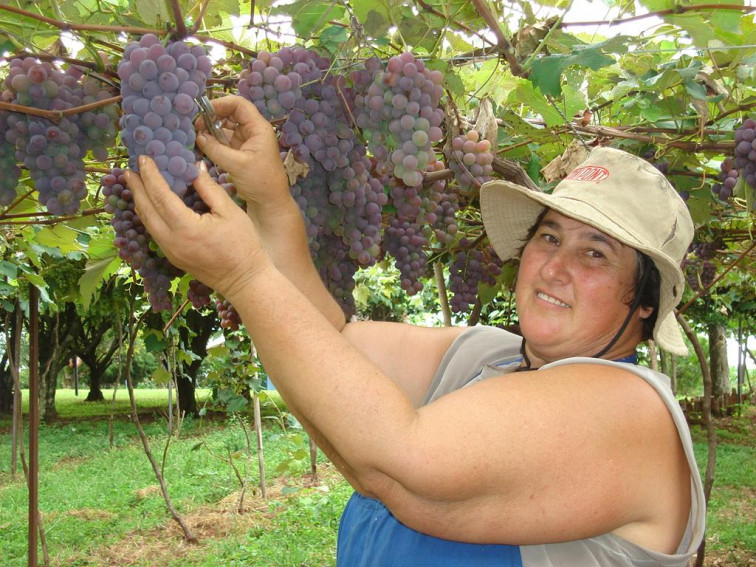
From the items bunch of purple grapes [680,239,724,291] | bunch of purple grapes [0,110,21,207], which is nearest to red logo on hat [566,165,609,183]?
Answer: bunch of purple grapes [0,110,21,207]

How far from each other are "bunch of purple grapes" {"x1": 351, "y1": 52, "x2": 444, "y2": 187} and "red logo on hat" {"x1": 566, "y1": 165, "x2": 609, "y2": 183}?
374mm

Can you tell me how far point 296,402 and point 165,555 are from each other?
549 cm

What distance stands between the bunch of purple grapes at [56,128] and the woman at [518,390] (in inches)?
14.4

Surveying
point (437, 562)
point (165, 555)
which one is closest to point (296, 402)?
point (437, 562)

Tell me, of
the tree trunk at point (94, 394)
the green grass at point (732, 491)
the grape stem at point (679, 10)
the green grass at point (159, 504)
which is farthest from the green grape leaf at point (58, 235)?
the tree trunk at point (94, 394)

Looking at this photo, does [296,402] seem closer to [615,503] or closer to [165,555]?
[615,503]

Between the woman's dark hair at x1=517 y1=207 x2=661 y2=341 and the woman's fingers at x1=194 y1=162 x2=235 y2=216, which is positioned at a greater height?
the woman's fingers at x1=194 y1=162 x2=235 y2=216

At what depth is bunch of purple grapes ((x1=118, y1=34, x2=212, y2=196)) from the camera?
3.57 feet

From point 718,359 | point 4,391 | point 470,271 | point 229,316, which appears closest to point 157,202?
point 229,316

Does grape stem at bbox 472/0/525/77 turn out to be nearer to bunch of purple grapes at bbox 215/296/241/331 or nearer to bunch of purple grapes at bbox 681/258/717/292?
bunch of purple grapes at bbox 215/296/241/331

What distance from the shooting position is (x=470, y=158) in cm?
175

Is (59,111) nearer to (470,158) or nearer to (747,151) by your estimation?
(470,158)

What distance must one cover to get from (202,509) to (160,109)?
682 centimetres

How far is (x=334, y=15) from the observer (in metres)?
1.55
